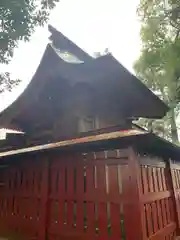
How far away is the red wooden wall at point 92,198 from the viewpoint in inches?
131

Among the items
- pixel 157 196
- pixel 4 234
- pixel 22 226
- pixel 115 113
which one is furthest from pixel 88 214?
pixel 115 113

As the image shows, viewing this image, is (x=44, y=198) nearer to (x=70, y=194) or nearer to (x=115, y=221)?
(x=70, y=194)

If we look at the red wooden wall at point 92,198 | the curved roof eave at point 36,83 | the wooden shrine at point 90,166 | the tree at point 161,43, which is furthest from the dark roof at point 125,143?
the tree at point 161,43

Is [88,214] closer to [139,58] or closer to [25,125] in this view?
[25,125]

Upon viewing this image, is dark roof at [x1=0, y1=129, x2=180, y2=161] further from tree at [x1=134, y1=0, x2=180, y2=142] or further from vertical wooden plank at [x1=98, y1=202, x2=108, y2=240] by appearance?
tree at [x1=134, y1=0, x2=180, y2=142]

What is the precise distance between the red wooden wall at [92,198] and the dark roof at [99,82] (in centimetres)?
202

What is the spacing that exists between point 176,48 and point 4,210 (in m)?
9.90

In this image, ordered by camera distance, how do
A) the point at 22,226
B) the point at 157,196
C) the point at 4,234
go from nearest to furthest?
1. the point at 157,196
2. the point at 22,226
3. the point at 4,234

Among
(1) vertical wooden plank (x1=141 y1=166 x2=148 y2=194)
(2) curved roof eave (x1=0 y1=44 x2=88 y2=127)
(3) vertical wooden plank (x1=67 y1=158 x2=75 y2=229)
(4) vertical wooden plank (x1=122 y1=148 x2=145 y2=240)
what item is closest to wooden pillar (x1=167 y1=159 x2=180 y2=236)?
(1) vertical wooden plank (x1=141 y1=166 x2=148 y2=194)

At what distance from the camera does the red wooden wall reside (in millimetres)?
3340

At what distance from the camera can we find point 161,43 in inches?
460

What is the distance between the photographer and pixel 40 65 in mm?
6922

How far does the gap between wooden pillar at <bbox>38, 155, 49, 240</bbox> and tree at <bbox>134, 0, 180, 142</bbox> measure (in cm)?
844

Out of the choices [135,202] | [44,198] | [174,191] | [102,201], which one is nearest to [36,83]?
[44,198]
